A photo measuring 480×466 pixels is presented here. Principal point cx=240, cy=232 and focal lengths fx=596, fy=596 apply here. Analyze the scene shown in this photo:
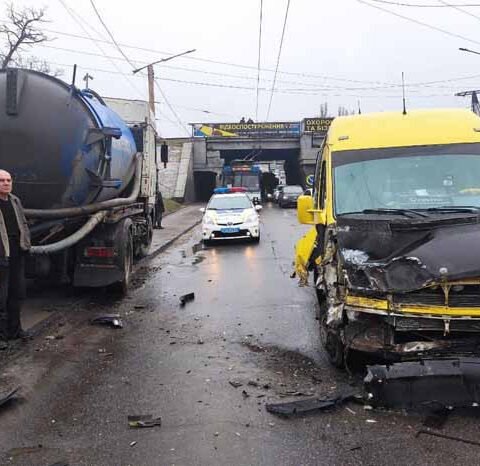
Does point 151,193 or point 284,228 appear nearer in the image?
point 151,193

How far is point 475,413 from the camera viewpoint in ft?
14.5

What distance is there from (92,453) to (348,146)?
13.9 ft

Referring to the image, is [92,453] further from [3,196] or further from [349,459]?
[3,196]

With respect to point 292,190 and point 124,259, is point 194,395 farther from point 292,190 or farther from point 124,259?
point 292,190

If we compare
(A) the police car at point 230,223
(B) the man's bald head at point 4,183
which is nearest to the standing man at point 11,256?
(B) the man's bald head at point 4,183

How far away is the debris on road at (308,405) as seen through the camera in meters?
4.61

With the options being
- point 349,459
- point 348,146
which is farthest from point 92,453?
point 348,146

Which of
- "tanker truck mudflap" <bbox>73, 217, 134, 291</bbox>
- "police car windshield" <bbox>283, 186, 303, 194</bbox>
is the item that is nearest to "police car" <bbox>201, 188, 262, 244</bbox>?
"tanker truck mudflap" <bbox>73, 217, 134, 291</bbox>

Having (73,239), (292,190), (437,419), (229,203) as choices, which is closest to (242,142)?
(292,190)

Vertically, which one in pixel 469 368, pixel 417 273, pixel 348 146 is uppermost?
pixel 348 146

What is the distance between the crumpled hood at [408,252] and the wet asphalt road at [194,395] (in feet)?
3.34

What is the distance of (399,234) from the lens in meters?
5.05

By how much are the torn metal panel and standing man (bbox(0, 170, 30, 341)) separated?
4.15 metres

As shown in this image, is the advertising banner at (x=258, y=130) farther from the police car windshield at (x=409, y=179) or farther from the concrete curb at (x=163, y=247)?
the police car windshield at (x=409, y=179)
